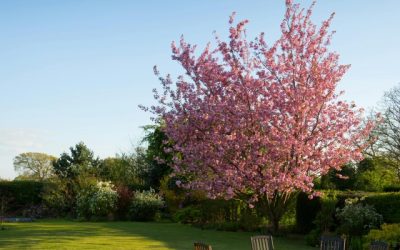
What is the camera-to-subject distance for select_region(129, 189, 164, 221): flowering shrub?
86.3 ft

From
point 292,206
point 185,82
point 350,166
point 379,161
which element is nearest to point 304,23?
point 185,82

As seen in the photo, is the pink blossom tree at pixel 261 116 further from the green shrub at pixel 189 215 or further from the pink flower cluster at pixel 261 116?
the green shrub at pixel 189 215

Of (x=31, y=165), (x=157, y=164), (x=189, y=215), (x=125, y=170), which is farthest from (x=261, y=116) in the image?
(x=31, y=165)

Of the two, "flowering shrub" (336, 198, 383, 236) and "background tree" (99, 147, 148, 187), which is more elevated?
"background tree" (99, 147, 148, 187)

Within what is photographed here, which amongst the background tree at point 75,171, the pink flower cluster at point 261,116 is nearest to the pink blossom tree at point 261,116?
the pink flower cluster at point 261,116

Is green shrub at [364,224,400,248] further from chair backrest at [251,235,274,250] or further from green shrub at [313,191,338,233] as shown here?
chair backrest at [251,235,274,250]

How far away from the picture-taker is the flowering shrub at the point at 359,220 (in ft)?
51.5

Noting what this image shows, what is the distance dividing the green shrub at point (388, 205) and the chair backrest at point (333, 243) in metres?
8.62

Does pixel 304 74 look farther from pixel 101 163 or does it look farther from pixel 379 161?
pixel 101 163

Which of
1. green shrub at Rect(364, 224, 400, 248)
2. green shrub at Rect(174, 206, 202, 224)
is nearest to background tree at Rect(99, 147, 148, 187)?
green shrub at Rect(174, 206, 202, 224)

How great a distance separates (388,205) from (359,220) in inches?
44.7

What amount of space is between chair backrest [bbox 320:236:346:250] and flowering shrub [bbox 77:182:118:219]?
1896 cm

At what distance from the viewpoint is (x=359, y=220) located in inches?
617

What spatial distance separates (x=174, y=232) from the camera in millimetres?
19078
